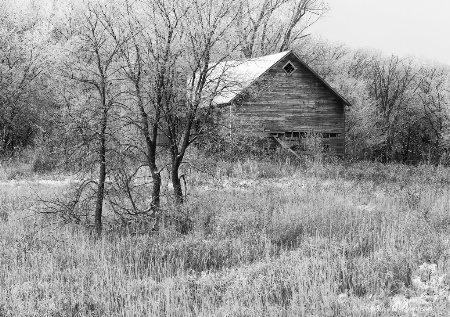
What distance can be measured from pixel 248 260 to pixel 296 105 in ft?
59.9

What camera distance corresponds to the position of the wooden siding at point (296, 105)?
84.8 feet

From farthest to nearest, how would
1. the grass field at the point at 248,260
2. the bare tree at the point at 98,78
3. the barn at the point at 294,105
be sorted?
the barn at the point at 294,105, the bare tree at the point at 98,78, the grass field at the point at 248,260

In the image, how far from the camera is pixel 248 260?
8.88m

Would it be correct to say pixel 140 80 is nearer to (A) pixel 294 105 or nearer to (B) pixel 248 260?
(B) pixel 248 260

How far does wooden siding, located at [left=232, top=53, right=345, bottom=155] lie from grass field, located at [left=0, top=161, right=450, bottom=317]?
12.2 m

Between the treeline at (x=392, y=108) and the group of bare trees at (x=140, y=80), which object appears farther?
the treeline at (x=392, y=108)

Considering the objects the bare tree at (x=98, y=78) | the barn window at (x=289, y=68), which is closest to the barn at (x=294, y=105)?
the barn window at (x=289, y=68)

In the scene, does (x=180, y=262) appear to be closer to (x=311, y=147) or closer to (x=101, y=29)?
(x=101, y=29)

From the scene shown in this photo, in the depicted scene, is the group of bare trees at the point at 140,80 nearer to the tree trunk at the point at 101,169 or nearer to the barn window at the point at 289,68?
the tree trunk at the point at 101,169

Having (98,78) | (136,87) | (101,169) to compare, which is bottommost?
(101,169)

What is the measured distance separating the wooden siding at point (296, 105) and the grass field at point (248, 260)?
12.2 metres

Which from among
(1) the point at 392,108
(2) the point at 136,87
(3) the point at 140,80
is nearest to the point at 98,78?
(2) the point at 136,87

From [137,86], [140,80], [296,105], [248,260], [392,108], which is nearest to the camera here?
[248,260]

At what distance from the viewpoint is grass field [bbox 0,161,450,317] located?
663 cm
